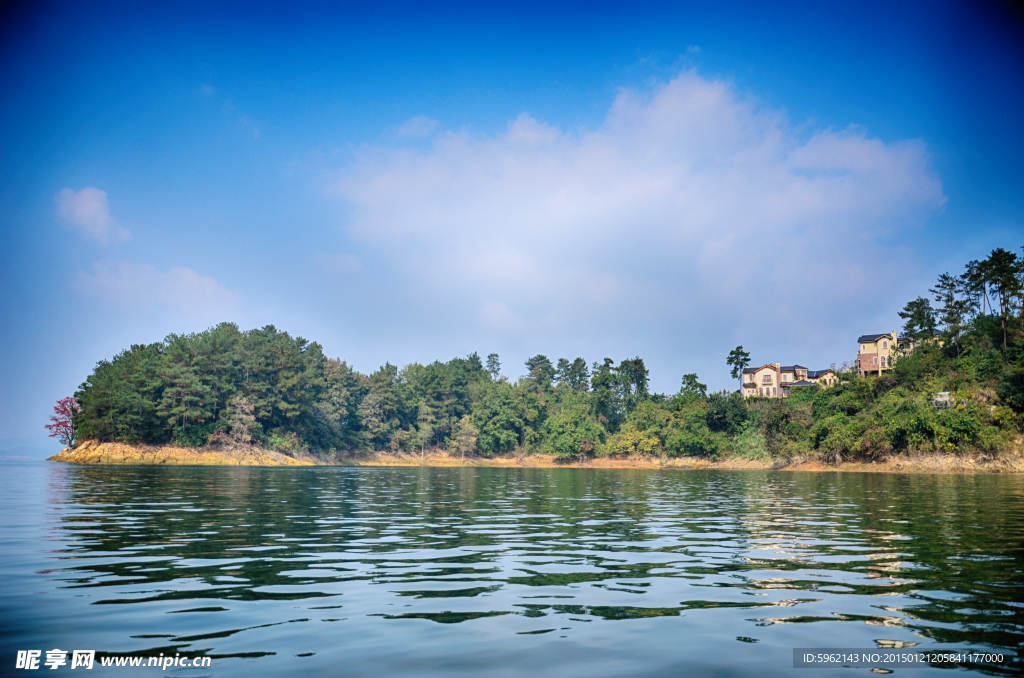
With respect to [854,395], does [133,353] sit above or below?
above

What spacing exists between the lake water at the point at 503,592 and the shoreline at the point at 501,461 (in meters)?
59.4

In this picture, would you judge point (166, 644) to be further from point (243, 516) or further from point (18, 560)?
point (243, 516)

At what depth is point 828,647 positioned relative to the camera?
7.27 metres

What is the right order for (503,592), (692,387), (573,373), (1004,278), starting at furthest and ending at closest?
(573,373) < (692,387) < (1004,278) < (503,592)

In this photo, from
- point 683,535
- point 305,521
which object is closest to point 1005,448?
point 683,535

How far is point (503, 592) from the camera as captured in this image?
9.91 meters

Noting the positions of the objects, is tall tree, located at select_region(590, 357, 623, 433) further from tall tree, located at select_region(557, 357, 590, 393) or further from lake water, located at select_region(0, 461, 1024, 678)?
lake water, located at select_region(0, 461, 1024, 678)

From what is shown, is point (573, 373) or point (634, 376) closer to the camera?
point (634, 376)

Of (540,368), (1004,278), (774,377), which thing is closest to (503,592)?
(1004,278)

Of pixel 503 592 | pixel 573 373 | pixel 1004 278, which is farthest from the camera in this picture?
pixel 573 373

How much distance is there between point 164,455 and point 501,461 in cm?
6550

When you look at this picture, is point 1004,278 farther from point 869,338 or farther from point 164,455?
point 164,455

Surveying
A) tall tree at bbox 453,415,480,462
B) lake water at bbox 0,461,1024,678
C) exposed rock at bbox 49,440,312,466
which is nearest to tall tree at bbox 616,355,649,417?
tall tree at bbox 453,415,480,462

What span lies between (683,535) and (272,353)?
110 m
